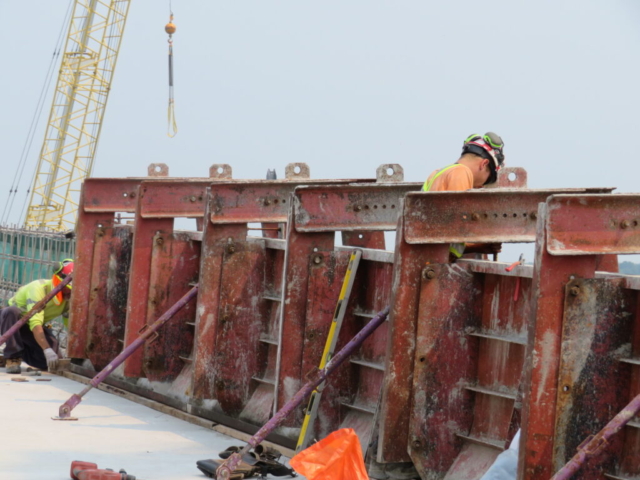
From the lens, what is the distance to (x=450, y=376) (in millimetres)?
7684

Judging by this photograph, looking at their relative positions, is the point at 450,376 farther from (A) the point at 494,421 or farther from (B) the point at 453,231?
(B) the point at 453,231

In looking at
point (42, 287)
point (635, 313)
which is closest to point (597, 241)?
point (635, 313)

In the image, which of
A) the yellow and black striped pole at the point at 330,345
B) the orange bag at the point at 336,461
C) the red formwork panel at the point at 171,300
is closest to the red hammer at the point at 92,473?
the orange bag at the point at 336,461

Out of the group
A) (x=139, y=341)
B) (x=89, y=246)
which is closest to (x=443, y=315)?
(x=139, y=341)

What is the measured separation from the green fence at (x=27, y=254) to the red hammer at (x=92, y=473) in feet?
28.1

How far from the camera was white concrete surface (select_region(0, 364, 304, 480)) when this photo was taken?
326 inches

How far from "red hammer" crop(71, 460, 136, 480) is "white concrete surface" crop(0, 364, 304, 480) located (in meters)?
0.20

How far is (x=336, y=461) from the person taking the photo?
733 centimetres

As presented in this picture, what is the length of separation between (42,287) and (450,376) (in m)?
7.67

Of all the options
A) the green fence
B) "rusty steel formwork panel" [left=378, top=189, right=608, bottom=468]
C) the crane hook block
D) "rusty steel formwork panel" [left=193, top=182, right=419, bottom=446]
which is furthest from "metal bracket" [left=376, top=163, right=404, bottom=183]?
the crane hook block

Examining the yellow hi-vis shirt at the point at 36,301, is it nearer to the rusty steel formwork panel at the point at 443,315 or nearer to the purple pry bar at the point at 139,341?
the purple pry bar at the point at 139,341

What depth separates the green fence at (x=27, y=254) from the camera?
16.9m

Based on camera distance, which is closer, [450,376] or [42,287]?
[450,376]

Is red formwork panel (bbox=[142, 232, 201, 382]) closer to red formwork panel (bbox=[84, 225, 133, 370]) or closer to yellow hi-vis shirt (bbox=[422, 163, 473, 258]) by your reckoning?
red formwork panel (bbox=[84, 225, 133, 370])
